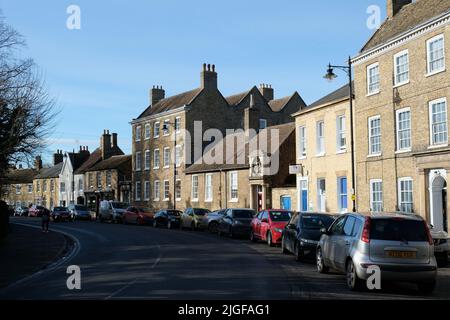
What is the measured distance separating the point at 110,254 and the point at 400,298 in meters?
11.8

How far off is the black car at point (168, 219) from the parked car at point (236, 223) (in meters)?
9.64

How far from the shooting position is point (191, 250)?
68.6 feet

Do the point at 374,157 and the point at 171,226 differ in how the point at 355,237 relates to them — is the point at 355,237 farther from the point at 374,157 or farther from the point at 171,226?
the point at 171,226

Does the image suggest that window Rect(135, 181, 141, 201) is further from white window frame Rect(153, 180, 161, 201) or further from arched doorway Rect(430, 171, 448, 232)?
arched doorway Rect(430, 171, 448, 232)

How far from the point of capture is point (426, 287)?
11742mm

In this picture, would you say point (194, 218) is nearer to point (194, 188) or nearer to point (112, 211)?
point (194, 188)

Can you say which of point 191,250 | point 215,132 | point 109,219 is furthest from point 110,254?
point 215,132

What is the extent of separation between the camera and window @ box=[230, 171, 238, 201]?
4198 cm

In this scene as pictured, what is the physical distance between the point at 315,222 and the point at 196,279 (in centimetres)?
673

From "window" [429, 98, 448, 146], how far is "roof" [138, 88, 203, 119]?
103ft

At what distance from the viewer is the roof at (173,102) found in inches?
2119

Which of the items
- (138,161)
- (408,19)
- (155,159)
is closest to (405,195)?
(408,19)

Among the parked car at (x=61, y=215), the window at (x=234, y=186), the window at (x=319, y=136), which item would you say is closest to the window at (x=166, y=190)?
the parked car at (x=61, y=215)

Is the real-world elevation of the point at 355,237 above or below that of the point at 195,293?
above
